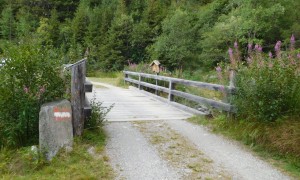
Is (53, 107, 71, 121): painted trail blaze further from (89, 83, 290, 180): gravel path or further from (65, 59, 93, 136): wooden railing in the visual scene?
(89, 83, 290, 180): gravel path

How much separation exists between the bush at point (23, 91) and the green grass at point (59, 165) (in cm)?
37

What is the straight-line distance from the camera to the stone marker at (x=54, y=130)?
4.32 meters

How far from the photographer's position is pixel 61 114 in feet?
14.7

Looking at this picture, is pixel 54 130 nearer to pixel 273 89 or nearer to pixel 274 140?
pixel 274 140

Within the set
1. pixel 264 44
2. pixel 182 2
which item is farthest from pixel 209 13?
pixel 182 2

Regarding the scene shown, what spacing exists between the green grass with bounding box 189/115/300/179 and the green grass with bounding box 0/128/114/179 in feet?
8.00

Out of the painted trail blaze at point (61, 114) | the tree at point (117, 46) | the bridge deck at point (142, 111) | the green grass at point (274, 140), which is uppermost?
the tree at point (117, 46)

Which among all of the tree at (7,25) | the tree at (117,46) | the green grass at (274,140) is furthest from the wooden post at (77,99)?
the tree at (7,25)

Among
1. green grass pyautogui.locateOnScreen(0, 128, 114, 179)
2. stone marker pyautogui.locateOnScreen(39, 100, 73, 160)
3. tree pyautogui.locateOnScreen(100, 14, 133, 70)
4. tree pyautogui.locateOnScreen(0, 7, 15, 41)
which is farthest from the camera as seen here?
tree pyautogui.locateOnScreen(0, 7, 15, 41)

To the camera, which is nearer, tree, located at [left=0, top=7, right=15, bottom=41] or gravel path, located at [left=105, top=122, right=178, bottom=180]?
gravel path, located at [left=105, top=122, right=178, bottom=180]

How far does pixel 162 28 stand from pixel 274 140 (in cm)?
2828

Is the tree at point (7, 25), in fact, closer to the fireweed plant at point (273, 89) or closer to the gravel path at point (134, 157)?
the gravel path at point (134, 157)

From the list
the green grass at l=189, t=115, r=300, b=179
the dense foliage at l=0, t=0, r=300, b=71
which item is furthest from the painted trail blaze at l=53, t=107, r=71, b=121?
the dense foliage at l=0, t=0, r=300, b=71

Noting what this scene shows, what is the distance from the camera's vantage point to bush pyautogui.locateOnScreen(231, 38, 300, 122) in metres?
4.71
